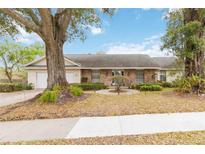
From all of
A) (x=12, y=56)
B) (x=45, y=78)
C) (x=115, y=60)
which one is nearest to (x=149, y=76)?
(x=115, y=60)

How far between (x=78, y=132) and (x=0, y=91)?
17.0m

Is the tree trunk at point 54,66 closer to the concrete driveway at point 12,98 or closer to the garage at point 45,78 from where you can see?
the concrete driveway at point 12,98

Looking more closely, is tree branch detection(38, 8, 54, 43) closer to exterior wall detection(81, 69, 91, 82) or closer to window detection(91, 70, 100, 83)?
exterior wall detection(81, 69, 91, 82)

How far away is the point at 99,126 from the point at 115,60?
18.2 metres

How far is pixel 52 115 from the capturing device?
734 cm

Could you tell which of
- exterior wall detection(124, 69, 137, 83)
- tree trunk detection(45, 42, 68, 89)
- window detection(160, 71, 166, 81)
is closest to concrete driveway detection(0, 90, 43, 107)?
tree trunk detection(45, 42, 68, 89)

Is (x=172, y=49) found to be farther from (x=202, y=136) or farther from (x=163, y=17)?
(x=202, y=136)

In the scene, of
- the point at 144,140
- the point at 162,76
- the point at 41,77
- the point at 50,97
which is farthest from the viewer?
the point at 162,76

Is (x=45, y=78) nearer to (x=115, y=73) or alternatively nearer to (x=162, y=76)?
(x=115, y=73)

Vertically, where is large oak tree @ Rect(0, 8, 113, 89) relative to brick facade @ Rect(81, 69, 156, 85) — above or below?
above

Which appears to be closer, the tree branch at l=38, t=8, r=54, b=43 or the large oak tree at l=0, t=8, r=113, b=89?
the tree branch at l=38, t=8, r=54, b=43

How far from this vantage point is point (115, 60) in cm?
2364

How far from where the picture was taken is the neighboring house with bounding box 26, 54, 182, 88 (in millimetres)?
21625

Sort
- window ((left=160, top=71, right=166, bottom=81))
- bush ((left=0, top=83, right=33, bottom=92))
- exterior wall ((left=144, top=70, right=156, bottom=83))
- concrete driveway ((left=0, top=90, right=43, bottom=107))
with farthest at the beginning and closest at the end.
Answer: window ((left=160, top=71, right=166, bottom=81)), exterior wall ((left=144, top=70, right=156, bottom=83)), bush ((left=0, top=83, right=33, bottom=92)), concrete driveway ((left=0, top=90, right=43, bottom=107))
